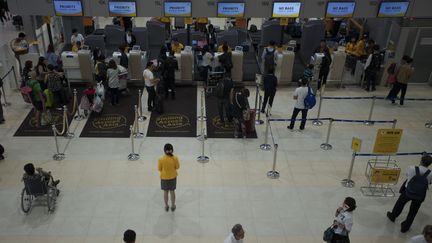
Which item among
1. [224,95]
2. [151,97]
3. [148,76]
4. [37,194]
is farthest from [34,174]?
[224,95]

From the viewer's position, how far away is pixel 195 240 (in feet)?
25.4

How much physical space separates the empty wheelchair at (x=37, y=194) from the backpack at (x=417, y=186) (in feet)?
21.8

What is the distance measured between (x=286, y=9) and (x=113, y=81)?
5.74 metres

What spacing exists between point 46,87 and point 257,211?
7.01 m

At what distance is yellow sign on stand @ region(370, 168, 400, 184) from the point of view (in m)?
8.66

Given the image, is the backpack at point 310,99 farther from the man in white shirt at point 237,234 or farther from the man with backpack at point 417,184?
the man in white shirt at point 237,234

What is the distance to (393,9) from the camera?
1345 cm

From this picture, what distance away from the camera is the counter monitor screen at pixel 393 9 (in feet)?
43.8

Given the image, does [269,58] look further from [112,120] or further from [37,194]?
[37,194]

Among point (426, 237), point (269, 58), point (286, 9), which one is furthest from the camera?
point (269, 58)

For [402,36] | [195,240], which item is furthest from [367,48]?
[195,240]

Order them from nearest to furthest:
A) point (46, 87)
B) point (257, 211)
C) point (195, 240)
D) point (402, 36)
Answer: point (195, 240) → point (257, 211) → point (46, 87) → point (402, 36)

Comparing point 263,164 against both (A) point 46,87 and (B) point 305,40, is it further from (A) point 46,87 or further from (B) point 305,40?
(B) point 305,40

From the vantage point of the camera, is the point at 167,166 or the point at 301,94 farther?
the point at 301,94
